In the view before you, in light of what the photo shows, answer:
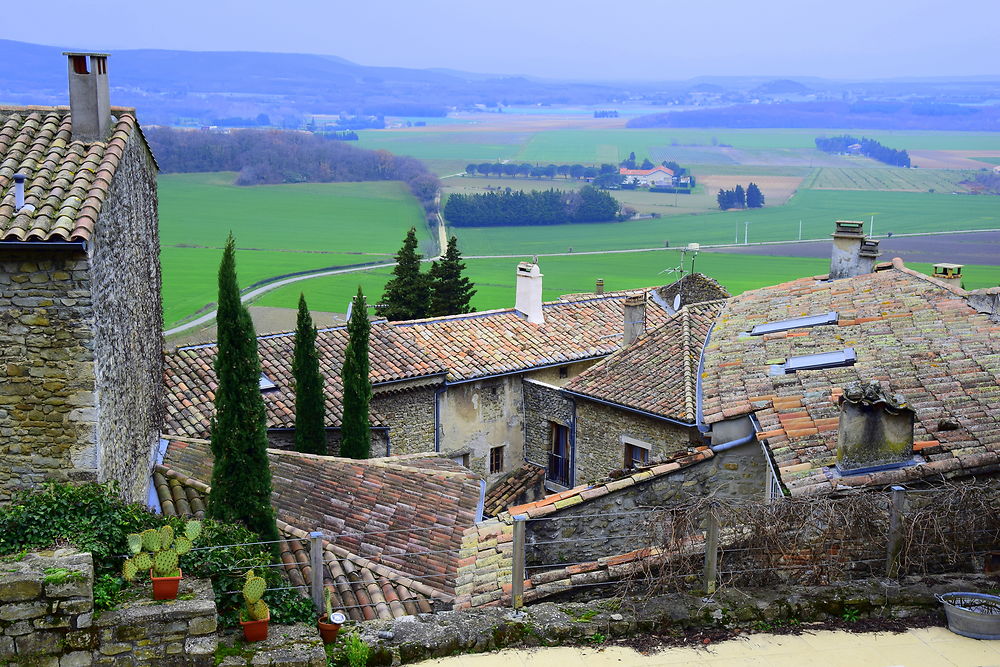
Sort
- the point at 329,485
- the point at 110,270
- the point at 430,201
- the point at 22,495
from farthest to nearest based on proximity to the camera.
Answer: the point at 430,201, the point at 329,485, the point at 110,270, the point at 22,495

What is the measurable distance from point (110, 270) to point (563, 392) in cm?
1388

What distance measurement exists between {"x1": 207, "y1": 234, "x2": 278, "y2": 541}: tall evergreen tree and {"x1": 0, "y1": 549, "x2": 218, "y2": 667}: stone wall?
621 centimetres

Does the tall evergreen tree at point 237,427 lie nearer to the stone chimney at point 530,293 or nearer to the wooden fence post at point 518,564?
the wooden fence post at point 518,564

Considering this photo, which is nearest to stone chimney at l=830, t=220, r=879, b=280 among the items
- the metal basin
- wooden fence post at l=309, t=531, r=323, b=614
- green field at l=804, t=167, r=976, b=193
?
the metal basin

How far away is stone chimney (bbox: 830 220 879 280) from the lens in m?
23.1

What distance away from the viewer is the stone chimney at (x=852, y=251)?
23.1m

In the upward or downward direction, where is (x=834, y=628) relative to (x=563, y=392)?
upward

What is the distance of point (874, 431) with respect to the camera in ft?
34.4

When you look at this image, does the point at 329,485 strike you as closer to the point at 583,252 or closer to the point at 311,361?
the point at 311,361

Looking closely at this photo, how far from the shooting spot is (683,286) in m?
34.0

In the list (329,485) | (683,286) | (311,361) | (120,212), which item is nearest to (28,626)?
(120,212)

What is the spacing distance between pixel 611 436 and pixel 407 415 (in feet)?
17.5

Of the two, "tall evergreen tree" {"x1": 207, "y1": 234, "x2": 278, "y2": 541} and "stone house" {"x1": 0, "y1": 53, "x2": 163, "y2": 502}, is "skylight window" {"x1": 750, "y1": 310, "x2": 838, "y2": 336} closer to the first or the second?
"tall evergreen tree" {"x1": 207, "y1": 234, "x2": 278, "y2": 541}

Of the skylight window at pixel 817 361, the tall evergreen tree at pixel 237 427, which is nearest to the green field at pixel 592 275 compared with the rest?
the skylight window at pixel 817 361
